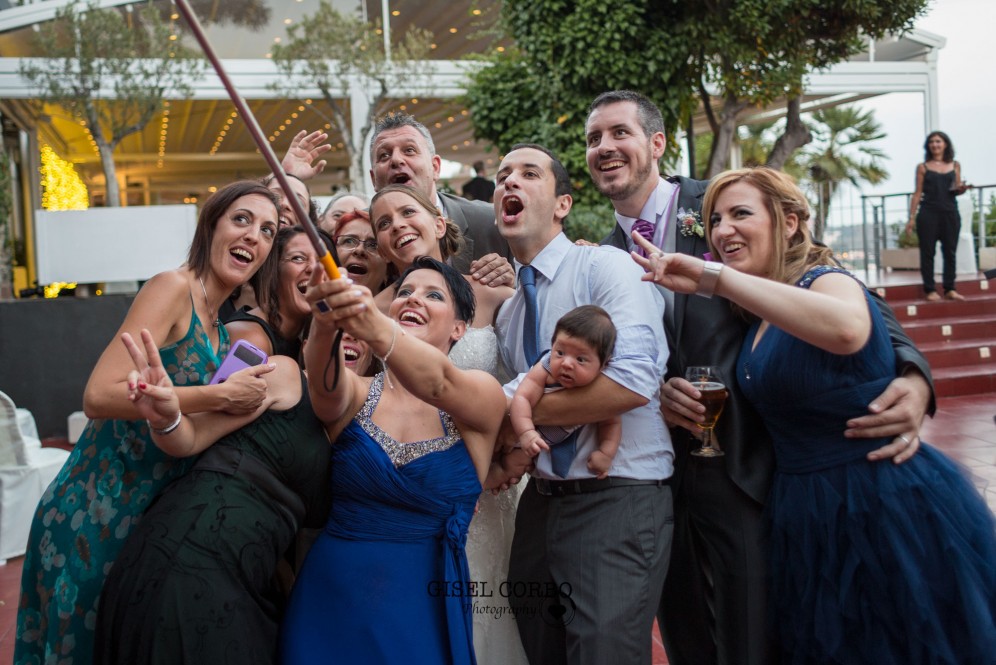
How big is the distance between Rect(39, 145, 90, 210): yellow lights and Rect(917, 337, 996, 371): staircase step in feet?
45.2

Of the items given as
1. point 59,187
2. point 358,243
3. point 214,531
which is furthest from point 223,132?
point 214,531

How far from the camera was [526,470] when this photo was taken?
2863 mm

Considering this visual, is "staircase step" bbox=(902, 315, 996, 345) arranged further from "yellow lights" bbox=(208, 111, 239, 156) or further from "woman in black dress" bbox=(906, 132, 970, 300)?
"yellow lights" bbox=(208, 111, 239, 156)

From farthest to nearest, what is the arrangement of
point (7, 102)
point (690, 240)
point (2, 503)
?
1. point (7, 102)
2. point (2, 503)
3. point (690, 240)

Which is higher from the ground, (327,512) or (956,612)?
(327,512)

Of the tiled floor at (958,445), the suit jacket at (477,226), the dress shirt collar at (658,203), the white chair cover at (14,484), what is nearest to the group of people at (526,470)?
the dress shirt collar at (658,203)

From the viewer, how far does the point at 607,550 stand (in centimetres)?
268

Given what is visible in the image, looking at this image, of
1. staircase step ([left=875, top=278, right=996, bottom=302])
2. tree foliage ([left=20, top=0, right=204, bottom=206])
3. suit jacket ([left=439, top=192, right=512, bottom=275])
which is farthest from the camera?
tree foliage ([left=20, top=0, right=204, bottom=206])

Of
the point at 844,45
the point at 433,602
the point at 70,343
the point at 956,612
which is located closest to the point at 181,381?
the point at 433,602

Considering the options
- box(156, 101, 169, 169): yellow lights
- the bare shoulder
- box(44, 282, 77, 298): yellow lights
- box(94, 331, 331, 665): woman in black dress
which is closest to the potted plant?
box(44, 282, 77, 298): yellow lights

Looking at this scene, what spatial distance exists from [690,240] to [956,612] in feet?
4.96

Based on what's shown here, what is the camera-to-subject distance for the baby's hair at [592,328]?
2.61 m

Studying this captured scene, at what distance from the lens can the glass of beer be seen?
2.67m

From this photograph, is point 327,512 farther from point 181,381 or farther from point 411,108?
point 411,108
